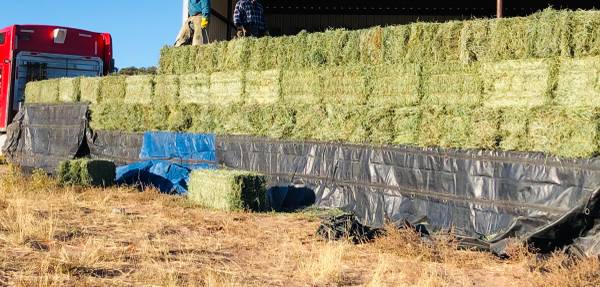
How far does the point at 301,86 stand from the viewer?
1044 cm

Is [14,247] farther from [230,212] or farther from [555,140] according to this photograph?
[555,140]

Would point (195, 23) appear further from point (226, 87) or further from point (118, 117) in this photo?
point (226, 87)

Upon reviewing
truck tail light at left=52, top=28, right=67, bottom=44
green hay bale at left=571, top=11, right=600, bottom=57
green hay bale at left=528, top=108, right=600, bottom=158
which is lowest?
green hay bale at left=528, top=108, right=600, bottom=158

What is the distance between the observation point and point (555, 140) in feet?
23.9

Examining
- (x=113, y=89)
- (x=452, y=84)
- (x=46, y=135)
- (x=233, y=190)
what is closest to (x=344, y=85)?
(x=452, y=84)

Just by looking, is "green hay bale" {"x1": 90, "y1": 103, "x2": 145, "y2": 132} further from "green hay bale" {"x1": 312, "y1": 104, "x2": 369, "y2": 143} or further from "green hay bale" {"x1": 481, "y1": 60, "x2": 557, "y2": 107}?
"green hay bale" {"x1": 481, "y1": 60, "x2": 557, "y2": 107}

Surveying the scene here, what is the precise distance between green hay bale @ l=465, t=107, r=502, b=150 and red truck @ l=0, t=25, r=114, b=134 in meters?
11.5

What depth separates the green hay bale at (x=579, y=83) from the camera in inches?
283

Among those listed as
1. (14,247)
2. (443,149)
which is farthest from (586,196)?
(14,247)

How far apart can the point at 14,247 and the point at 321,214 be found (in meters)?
4.32

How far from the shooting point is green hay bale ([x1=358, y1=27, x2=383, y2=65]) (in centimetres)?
955

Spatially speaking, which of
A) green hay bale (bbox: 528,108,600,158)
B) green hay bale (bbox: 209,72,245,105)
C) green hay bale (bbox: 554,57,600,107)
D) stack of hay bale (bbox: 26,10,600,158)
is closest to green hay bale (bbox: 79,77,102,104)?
stack of hay bale (bbox: 26,10,600,158)

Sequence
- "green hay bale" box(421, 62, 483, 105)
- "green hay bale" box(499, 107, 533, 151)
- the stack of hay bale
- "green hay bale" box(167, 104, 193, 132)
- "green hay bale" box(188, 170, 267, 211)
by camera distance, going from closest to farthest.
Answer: the stack of hay bale
"green hay bale" box(499, 107, 533, 151)
"green hay bale" box(421, 62, 483, 105)
"green hay bale" box(188, 170, 267, 211)
"green hay bale" box(167, 104, 193, 132)

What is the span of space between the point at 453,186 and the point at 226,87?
5185 mm
